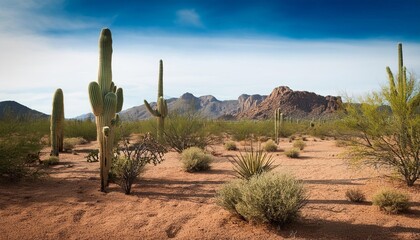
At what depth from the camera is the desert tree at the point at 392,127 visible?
9.02m

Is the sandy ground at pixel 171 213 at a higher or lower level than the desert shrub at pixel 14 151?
lower

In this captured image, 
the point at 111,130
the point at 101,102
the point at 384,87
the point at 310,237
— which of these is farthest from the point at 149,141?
the point at 384,87

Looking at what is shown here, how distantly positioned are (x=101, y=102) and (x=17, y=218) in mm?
3305

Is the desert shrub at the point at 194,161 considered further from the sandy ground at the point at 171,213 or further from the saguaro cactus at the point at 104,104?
the saguaro cactus at the point at 104,104

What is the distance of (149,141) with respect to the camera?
9664 millimetres

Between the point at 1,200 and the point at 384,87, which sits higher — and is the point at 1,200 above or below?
below

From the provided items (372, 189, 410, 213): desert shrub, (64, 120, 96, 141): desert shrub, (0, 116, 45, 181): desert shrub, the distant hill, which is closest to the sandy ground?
(372, 189, 410, 213): desert shrub

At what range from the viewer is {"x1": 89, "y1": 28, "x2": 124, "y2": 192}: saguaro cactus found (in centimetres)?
859

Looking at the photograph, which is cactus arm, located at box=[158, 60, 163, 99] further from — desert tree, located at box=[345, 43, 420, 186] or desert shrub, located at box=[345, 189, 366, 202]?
desert shrub, located at box=[345, 189, 366, 202]

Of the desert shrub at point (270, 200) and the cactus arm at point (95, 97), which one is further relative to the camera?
the cactus arm at point (95, 97)

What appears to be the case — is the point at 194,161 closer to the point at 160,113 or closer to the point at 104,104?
the point at 104,104

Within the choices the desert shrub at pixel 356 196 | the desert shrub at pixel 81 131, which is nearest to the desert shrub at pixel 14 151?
the desert shrub at pixel 356 196

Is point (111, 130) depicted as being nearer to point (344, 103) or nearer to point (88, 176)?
point (88, 176)

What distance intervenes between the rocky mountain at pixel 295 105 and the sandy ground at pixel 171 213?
99288 millimetres
